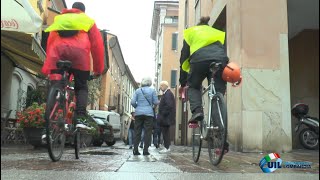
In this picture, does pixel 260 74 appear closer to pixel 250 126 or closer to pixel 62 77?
pixel 250 126

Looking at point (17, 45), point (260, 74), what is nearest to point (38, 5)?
point (260, 74)

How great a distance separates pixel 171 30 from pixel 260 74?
35397mm

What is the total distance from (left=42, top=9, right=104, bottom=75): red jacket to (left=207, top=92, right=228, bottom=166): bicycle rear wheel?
4.68 feet

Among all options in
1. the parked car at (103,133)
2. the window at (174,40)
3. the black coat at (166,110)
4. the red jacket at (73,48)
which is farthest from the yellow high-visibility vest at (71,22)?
the window at (174,40)

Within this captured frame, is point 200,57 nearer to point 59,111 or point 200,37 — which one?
point 200,37

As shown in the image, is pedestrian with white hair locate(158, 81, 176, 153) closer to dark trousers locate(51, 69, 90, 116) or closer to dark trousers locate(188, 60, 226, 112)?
dark trousers locate(188, 60, 226, 112)

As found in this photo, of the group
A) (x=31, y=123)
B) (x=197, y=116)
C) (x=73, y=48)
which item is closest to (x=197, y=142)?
(x=197, y=116)

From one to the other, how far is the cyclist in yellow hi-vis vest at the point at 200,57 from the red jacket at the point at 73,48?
1.10 meters

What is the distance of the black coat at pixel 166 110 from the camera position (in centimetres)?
1009

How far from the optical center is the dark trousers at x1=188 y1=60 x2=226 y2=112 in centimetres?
459

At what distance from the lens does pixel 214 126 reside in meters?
4.24

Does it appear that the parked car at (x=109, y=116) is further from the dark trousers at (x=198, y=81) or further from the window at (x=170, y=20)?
the window at (x=170, y=20)

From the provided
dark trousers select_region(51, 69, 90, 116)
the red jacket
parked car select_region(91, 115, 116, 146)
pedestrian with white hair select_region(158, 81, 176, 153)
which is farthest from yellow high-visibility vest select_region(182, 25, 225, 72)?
parked car select_region(91, 115, 116, 146)

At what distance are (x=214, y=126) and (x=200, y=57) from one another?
2.72ft
